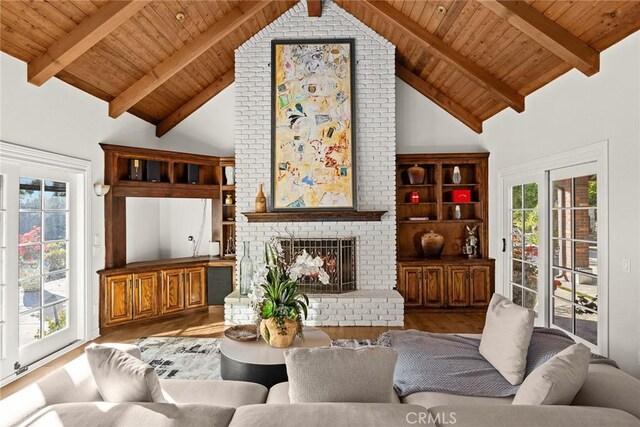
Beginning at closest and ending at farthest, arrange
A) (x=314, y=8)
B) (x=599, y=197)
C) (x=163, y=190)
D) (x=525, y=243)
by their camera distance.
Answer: (x=599, y=197)
(x=525, y=243)
(x=314, y=8)
(x=163, y=190)

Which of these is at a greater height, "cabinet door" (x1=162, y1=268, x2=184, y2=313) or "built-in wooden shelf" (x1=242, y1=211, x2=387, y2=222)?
"built-in wooden shelf" (x1=242, y1=211, x2=387, y2=222)

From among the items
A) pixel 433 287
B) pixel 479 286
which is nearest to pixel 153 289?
pixel 433 287

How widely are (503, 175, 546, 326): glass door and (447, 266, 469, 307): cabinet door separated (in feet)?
1.73

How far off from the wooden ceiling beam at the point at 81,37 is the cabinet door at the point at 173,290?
2.76 m

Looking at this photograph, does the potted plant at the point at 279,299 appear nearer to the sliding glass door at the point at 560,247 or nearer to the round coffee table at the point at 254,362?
the round coffee table at the point at 254,362

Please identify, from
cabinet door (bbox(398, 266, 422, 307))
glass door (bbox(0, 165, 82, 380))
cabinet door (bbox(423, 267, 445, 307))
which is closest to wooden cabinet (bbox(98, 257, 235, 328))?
glass door (bbox(0, 165, 82, 380))

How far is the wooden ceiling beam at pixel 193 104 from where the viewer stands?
19.3ft

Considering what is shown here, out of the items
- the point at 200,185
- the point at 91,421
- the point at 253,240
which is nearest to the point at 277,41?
the point at 200,185

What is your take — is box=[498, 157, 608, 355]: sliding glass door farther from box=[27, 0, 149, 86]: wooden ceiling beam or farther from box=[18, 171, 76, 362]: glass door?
box=[18, 171, 76, 362]: glass door

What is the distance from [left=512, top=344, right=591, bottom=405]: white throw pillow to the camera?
5.40 ft

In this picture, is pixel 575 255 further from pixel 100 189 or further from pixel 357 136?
pixel 100 189

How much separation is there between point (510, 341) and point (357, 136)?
144 inches

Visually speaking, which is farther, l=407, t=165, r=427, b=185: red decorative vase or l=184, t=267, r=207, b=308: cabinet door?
l=407, t=165, r=427, b=185: red decorative vase

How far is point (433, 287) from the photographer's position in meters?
5.55
